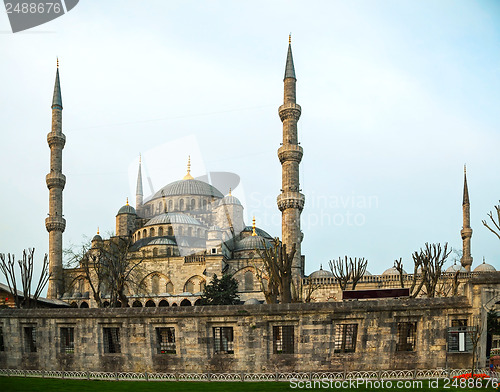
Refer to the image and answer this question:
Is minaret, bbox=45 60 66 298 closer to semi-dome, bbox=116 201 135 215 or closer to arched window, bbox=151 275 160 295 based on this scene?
arched window, bbox=151 275 160 295

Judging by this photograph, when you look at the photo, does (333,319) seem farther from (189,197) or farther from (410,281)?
(189,197)

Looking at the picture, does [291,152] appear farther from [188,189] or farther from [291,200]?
[188,189]

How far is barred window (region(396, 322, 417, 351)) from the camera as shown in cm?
2005

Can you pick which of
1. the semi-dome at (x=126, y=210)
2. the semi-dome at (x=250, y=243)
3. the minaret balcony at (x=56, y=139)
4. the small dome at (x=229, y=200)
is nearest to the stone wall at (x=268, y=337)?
the minaret balcony at (x=56, y=139)

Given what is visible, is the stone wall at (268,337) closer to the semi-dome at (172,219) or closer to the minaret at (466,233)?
the minaret at (466,233)

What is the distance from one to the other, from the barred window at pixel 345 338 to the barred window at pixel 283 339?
1586 mm

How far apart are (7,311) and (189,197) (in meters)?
41.4

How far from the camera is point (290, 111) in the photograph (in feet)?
145

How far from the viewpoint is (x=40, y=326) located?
2223cm

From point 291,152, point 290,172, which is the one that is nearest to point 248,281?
point 290,172

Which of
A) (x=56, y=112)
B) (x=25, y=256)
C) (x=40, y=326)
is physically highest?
(x=56, y=112)

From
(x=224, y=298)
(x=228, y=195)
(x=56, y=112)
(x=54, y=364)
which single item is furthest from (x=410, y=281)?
(x=56, y=112)

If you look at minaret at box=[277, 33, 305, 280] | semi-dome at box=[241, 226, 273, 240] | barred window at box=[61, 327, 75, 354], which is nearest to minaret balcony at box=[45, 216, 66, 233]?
semi-dome at box=[241, 226, 273, 240]

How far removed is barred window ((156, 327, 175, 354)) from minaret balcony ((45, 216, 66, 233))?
30520mm
